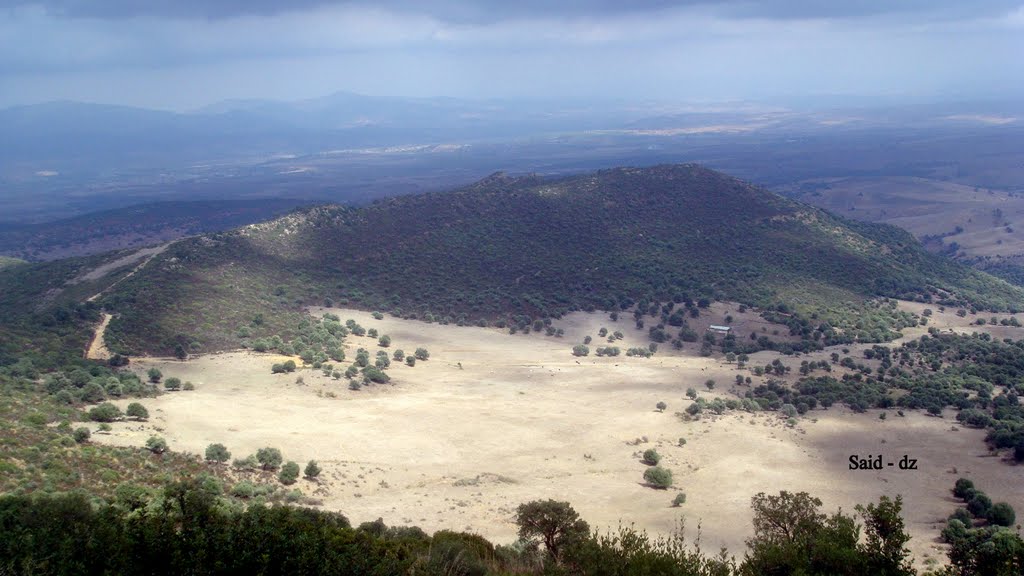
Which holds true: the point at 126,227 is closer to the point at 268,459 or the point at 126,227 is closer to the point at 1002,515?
the point at 268,459

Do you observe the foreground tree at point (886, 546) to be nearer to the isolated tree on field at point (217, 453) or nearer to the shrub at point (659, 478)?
the shrub at point (659, 478)

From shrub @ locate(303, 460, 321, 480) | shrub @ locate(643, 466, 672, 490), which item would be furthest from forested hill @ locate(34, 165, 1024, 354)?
shrub @ locate(643, 466, 672, 490)

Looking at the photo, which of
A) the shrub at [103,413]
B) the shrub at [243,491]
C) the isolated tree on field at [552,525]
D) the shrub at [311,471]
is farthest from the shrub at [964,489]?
the shrub at [103,413]

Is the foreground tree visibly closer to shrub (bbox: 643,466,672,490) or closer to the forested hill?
shrub (bbox: 643,466,672,490)

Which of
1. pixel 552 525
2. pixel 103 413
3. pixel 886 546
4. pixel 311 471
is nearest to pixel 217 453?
pixel 311 471

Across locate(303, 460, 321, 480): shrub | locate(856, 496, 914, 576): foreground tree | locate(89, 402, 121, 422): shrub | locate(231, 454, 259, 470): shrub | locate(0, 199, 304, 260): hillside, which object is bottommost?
locate(303, 460, 321, 480): shrub

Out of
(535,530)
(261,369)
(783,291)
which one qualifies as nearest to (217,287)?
(261,369)
